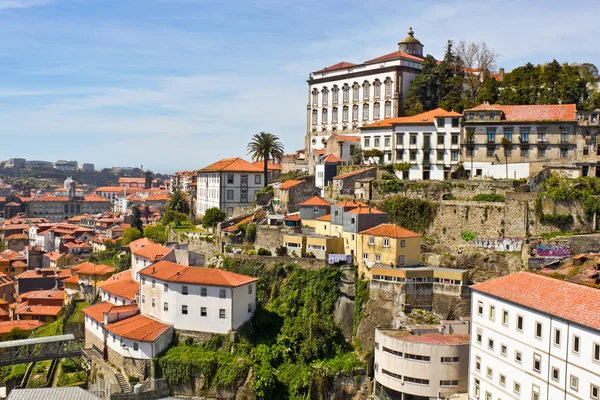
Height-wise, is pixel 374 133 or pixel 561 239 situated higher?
pixel 374 133

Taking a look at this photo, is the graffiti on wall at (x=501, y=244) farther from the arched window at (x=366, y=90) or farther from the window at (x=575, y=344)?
the arched window at (x=366, y=90)

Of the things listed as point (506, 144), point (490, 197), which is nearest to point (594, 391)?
point (490, 197)

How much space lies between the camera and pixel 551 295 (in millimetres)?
28828

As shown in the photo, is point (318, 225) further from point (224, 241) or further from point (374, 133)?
point (374, 133)

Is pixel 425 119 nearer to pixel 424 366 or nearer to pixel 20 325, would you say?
pixel 424 366

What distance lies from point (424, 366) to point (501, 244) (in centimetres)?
1274

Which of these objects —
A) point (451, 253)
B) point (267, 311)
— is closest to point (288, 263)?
point (267, 311)

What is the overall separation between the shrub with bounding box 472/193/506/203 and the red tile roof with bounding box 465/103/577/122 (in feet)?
26.3

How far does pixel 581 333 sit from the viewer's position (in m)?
25.8

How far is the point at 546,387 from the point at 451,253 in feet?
56.2

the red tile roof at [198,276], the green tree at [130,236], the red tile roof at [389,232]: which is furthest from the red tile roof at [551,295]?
the green tree at [130,236]

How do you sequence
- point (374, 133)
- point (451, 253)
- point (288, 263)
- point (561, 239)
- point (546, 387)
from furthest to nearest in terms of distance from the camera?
point (374, 133) → point (288, 263) → point (451, 253) → point (561, 239) → point (546, 387)

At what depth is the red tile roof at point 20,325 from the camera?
190ft

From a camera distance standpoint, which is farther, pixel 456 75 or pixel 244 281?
pixel 456 75
